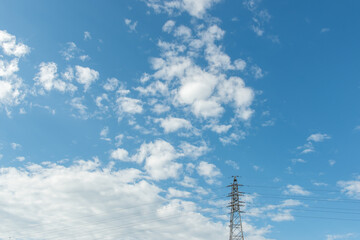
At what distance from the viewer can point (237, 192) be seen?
7012 cm

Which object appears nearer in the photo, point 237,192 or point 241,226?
point 241,226

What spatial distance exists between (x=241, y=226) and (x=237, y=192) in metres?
8.20

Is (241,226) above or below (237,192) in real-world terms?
below

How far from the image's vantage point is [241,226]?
64875 millimetres
